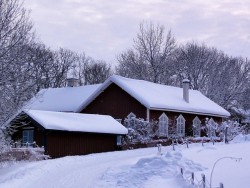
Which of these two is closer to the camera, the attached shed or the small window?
the attached shed

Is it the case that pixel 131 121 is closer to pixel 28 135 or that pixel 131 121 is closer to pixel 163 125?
pixel 163 125

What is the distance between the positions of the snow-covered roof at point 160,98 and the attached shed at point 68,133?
13.0 feet

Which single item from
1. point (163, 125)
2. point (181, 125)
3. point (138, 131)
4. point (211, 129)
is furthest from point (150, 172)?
point (211, 129)

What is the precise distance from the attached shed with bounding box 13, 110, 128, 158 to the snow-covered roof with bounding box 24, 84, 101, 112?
9.12 m

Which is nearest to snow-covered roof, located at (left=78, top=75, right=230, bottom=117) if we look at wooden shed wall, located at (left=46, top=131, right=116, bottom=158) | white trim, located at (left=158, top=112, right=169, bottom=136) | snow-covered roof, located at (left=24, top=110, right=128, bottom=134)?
white trim, located at (left=158, top=112, right=169, bottom=136)

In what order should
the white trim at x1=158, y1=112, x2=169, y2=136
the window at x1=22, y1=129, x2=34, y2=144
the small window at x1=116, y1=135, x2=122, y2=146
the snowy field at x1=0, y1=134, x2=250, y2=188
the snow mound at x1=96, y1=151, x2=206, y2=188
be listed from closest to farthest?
1. the snowy field at x1=0, y1=134, x2=250, y2=188
2. the snow mound at x1=96, y1=151, x2=206, y2=188
3. the window at x1=22, y1=129, x2=34, y2=144
4. the small window at x1=116, y1=135, x2=122, y2=146
5. the white trim at x1=158, y1=112, x2=169, y2=136

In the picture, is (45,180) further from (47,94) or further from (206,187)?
(47,94)

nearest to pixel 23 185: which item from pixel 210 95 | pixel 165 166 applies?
pixel 165 166

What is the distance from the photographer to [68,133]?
1106 inches

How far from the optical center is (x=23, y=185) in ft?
47.6

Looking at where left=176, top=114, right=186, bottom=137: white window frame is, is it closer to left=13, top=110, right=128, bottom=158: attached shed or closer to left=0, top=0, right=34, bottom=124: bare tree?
left=13, top=110, right=128, bottom=158: attached shed

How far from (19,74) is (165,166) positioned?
917 centimetres

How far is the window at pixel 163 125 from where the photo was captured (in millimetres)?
35812

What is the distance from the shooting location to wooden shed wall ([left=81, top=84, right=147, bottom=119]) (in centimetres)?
3562
